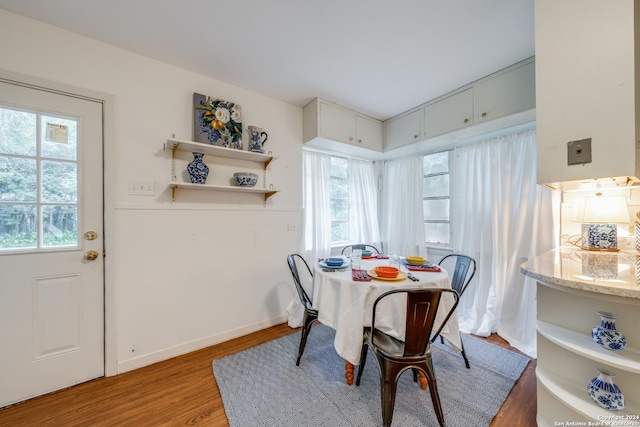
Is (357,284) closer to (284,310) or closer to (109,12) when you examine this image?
(284,310)

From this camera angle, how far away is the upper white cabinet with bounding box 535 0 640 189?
1.15 meters

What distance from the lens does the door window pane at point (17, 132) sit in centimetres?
158

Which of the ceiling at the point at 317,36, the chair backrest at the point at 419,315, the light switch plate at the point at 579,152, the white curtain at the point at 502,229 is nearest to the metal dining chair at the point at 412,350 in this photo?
the chair backrest at the point at 419,315

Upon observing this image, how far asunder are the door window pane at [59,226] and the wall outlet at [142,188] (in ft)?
1.20

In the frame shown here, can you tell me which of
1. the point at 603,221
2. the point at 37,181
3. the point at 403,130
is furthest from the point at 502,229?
the point at 37,181

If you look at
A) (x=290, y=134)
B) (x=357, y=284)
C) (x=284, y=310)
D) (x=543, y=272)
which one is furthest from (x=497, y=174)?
(x=284, y=310)

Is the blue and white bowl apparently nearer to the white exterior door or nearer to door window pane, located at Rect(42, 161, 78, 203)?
the white exterior door

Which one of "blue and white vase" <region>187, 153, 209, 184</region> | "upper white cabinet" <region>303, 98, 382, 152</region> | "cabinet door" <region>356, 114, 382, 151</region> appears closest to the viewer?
"blue and white vase" <region>187, 153, 209, 184</region>

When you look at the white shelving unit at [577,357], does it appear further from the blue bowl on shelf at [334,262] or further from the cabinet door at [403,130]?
the cabinet door at [403,130]

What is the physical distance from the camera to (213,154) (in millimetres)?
2309

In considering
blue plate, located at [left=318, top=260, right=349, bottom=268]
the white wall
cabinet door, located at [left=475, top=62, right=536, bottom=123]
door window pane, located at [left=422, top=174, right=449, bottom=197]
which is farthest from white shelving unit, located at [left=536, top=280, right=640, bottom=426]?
the white wall

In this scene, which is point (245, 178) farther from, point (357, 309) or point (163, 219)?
point (357, 309)

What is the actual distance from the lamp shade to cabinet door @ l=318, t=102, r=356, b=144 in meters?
2.13

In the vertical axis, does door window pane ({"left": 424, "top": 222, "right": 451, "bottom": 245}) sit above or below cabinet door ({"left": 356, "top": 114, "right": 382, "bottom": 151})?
below
